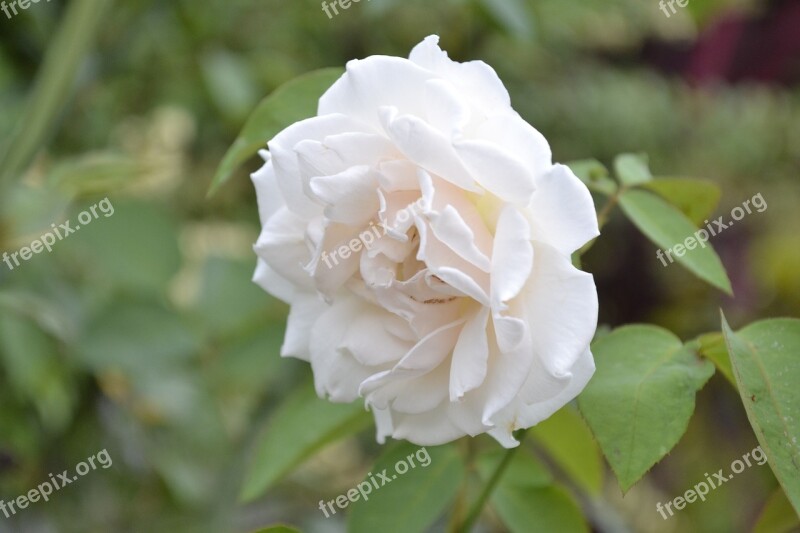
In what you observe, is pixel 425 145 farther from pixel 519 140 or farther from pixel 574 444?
pixel 574 444

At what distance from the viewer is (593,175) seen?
509mm

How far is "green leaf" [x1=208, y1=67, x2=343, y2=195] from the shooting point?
489mm

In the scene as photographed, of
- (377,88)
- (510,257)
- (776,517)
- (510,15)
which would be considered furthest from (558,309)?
(510,15)

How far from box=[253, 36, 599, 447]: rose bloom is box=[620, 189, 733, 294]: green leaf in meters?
0.11

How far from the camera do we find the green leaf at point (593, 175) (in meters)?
0.50

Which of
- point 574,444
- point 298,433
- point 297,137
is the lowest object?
point 574,444

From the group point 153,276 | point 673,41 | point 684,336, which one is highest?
point 153,276

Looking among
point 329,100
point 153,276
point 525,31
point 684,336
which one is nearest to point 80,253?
point 153,276

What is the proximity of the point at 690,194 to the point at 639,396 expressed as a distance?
0.53 ft

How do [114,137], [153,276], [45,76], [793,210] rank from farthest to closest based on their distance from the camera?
[793,210] < [114,137] < [153,276] < [45,76]

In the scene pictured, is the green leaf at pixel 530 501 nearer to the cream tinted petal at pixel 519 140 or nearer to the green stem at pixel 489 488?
the green stem at pixel 489 488

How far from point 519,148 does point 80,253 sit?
0.78 m

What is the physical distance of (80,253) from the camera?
1035 mm

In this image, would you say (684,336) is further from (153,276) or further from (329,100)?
(329,100)
